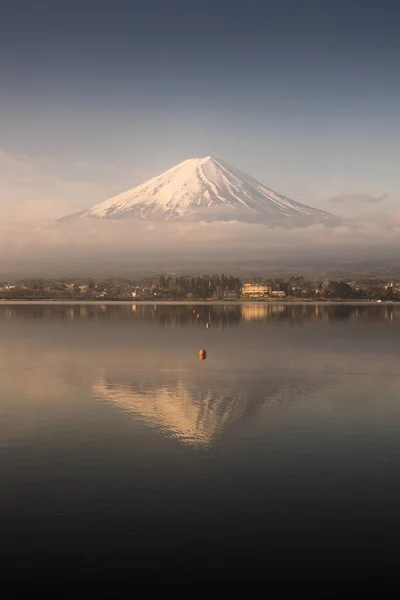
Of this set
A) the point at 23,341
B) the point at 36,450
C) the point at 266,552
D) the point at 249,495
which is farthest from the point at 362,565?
the point at 23,341

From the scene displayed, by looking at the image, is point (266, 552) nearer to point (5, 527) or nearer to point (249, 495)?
point (249, 495)

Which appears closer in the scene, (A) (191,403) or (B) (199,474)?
(B) (199,474)

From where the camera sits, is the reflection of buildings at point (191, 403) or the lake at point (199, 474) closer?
the lake at point (199, 474)

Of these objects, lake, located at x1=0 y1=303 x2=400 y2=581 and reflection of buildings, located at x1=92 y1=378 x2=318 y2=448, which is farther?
reflection of buildings, located at x1=92 y1=378 x2=318 y2=448
